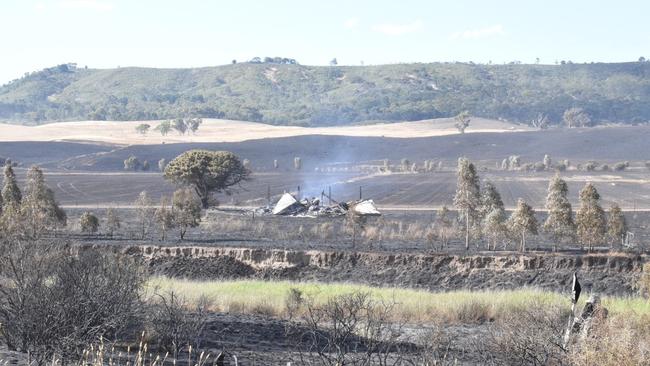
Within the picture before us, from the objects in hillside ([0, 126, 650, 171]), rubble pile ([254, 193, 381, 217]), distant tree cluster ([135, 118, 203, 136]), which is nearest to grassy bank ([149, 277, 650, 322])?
rubble pile ([254, 193, 381, 217])

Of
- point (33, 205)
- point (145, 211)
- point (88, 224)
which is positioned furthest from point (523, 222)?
point (145, 211)

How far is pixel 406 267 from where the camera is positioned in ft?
125

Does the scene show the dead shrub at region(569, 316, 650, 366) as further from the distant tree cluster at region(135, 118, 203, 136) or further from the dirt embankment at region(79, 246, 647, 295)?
the distant tree cluster at region(135, 118, 203, 136)

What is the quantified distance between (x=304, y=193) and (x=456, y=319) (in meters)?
48.7

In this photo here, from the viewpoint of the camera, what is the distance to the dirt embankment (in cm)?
3497

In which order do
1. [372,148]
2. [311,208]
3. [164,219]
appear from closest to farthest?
[164,219] → [311,208] → [372,148]

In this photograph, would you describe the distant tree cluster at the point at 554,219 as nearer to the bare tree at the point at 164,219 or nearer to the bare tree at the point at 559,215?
the bare tree at the point at 559,215

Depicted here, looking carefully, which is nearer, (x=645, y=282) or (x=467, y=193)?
(x=645, y=282)

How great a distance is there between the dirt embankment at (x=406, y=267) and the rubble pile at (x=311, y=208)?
18.1 m

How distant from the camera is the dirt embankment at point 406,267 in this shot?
3497 centimetres

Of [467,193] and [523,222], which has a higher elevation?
[467,193]

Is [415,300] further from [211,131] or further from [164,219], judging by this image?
[211,131]

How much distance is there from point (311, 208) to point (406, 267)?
24.3 meters

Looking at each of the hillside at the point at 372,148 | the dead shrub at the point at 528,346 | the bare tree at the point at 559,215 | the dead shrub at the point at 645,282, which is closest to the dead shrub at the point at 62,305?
the dead shrub at the point at 528,346
